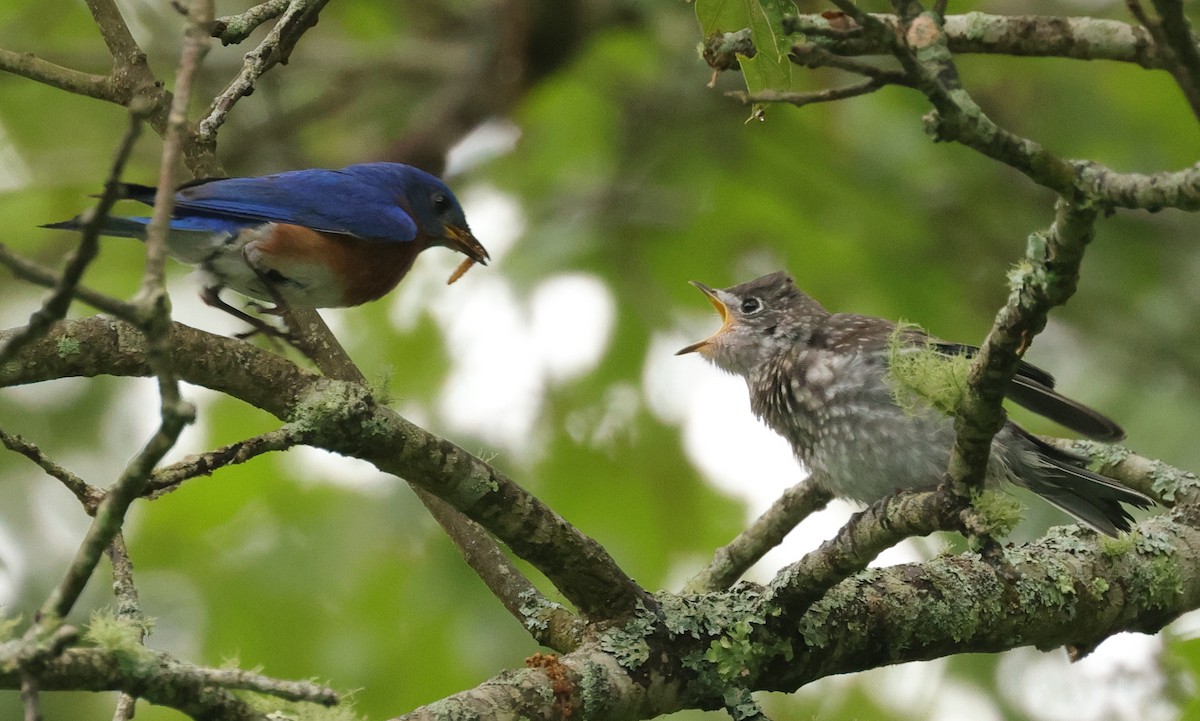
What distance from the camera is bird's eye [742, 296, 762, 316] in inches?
260

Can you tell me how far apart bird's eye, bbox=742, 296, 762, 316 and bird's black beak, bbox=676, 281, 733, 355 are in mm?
92

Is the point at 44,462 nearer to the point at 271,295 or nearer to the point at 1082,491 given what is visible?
the point at 271,295

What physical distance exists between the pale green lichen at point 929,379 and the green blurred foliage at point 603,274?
3.70 meters

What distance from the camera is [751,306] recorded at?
6.65 metres

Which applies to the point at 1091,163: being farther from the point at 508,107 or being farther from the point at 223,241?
the point at 508,107

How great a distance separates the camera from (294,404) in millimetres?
3158

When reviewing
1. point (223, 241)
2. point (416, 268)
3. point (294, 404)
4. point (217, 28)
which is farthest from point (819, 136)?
point (294, 404)

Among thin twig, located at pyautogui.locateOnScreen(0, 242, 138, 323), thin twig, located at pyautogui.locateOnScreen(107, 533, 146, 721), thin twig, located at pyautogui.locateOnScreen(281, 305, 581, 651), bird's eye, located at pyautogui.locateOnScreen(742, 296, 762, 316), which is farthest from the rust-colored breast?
thin twig, located at pyautogui.locateOnScreen(0, 242, 138, 323)

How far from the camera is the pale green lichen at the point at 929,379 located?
3061mm

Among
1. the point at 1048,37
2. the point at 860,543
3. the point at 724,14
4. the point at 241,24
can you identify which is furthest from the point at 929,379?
the point at 241,24

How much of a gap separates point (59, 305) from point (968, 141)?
1.68m

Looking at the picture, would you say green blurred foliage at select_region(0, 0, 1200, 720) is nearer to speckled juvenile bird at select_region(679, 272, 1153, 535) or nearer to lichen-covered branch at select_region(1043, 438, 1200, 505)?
speckled juvenile bird at select_region(679, 272, 1153, 535)

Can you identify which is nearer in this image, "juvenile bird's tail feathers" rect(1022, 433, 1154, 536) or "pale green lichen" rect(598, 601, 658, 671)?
"pale green lichen" rect(598, 601, 658, 671)

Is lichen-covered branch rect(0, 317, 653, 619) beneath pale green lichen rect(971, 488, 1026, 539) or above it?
above
